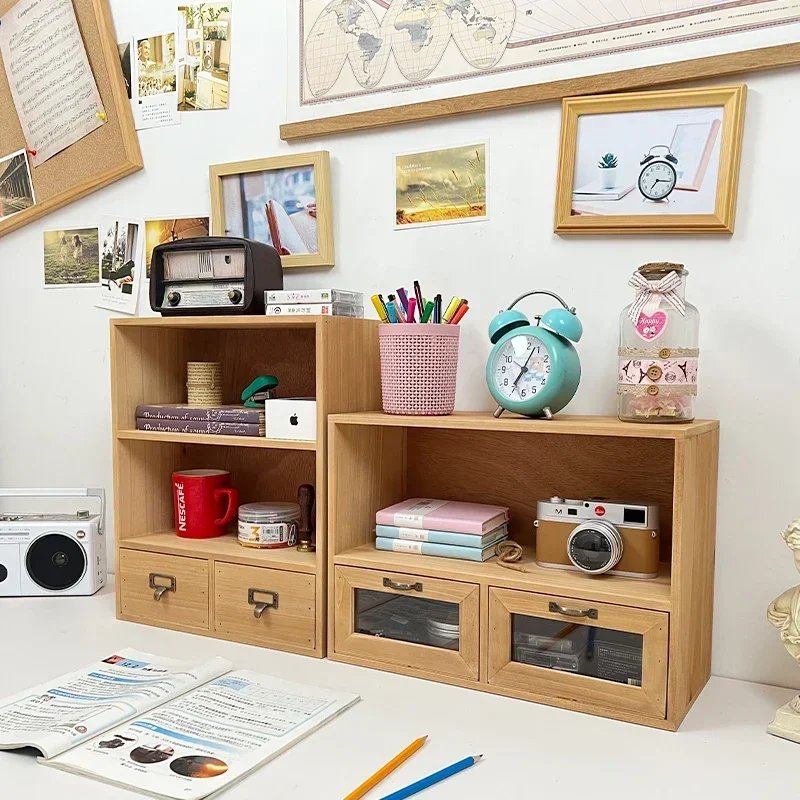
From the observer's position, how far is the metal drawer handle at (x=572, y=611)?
112 centimetres

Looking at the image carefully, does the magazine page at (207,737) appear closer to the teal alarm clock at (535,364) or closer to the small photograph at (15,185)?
the teal alarm clock at (535,364)

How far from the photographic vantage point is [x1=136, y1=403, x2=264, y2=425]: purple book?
141 centimetres

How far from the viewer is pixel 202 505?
1.54 meters

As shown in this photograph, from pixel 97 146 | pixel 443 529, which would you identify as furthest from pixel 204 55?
pixel 443 529

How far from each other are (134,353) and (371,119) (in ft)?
1.96

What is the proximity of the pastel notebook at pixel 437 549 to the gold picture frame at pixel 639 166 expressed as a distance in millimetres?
523

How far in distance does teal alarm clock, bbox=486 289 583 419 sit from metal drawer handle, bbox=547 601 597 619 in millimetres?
264

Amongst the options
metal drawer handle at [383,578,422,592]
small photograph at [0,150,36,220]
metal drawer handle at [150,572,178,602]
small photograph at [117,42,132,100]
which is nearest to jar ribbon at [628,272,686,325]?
metal drawer handle at [383,578,422,592]

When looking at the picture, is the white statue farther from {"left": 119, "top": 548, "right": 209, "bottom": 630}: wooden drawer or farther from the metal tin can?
{"left": 119, "top": 548, "right": 209, "bottom": 630}: wooden drawer

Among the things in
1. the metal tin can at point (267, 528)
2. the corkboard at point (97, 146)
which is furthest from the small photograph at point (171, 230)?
the metal tin can at point (267, 528)

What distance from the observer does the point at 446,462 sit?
1.48m

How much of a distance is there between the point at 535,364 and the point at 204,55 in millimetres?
977

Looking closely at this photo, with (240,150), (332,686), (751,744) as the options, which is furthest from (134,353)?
(751,744)

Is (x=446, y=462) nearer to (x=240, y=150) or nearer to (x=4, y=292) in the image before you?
(x=240, y=150)
